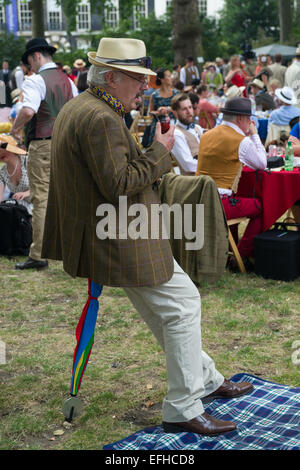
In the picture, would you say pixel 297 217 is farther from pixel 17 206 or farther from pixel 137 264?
pixel 137 264

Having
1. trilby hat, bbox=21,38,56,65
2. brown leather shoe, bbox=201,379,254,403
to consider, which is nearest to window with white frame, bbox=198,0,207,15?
trilby hat, bbox=21,38,56,65

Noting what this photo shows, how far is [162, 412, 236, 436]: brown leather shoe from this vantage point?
3.18 meters

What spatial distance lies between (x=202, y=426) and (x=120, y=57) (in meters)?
1.78

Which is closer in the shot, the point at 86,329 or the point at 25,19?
the point at 86,329

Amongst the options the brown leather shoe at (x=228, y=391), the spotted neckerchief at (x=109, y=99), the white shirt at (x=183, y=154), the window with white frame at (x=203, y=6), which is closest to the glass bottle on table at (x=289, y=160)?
the white shirt at (x=183, y=154)

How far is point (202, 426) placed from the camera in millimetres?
3193

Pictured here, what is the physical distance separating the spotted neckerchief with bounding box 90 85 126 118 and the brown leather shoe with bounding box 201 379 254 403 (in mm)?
1607

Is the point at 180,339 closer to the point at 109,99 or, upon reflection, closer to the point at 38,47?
the point at 109,99

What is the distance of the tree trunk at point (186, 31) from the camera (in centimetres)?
2205

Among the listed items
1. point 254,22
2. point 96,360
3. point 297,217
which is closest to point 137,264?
point 96,360

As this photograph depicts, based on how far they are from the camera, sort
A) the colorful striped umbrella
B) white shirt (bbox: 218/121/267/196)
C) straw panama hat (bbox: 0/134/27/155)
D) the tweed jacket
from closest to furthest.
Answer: the tweed jacket → the colorful striped umbrella → white shirt (bbox: 218/121/267/196) → straw panama hat (bbox: 0/134/27/155)

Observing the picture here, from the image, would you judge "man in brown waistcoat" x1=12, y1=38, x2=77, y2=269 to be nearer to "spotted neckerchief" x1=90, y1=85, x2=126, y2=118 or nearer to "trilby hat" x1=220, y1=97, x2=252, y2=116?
→ "trilby hat" x1=220, y1=97, x2=252, y2=116

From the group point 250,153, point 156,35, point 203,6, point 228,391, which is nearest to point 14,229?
point 250,153

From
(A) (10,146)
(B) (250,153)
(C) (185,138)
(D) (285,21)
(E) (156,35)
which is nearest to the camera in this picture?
(B) (250,153)
